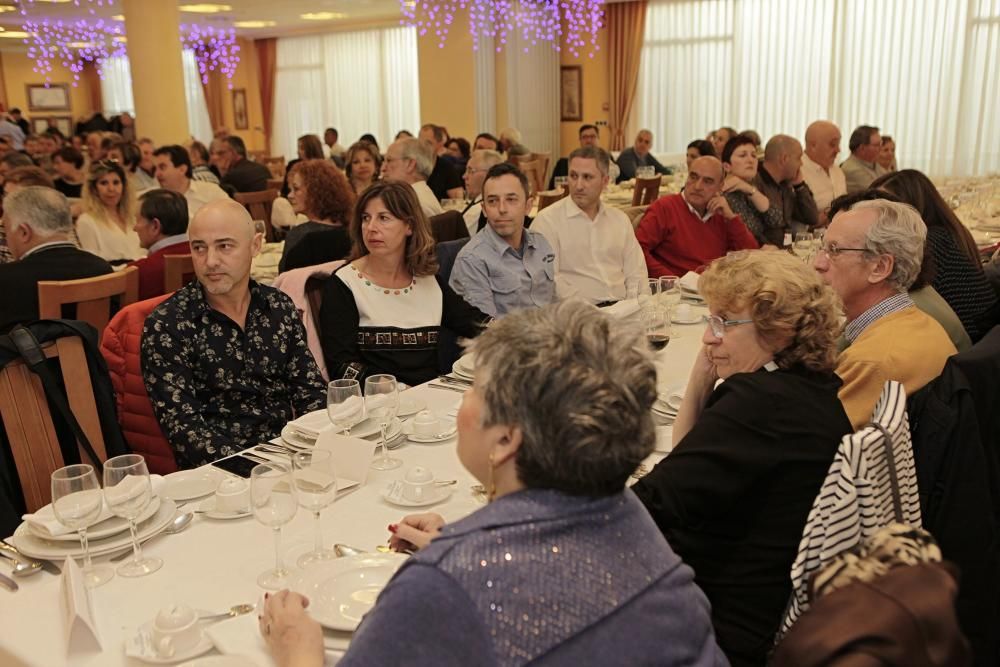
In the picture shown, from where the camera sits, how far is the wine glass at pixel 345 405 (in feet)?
6.89

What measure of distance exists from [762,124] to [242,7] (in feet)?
26.7

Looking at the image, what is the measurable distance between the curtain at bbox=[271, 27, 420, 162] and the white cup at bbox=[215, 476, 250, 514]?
14606 millimetres

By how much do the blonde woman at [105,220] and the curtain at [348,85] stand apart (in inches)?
412

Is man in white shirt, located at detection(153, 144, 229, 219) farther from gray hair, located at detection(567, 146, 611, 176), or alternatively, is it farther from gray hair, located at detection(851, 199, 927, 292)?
gray hair, located at detection(851, 199, 927, 292)

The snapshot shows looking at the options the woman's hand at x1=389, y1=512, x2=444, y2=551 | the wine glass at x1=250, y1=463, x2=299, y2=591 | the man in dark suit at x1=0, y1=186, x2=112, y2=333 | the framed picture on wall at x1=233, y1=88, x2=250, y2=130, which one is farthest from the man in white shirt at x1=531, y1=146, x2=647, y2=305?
the framed picture on wall at x1=233, y1=88, x2=250, y2=130

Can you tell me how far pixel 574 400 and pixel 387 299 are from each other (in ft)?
7.19

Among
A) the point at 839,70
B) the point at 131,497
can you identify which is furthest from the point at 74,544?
the point at 839,70

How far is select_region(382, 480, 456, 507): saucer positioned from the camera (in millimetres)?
1885

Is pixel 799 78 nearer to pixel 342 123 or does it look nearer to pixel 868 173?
pixel 868 173

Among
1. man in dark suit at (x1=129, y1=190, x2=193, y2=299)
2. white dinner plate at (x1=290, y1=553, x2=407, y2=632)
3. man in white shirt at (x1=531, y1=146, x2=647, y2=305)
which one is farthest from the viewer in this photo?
man in white shirt at (x1=531, y1=146, x2=647, y2=305)

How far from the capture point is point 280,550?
1696 mm

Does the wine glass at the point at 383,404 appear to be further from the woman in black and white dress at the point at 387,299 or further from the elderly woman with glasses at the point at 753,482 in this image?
the woman in black and white dress at the point at 387,299

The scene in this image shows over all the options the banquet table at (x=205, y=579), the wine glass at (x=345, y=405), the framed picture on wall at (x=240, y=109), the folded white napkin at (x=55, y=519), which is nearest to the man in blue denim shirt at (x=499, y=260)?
the wine glass at (x=345, y=405)

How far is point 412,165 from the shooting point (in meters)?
6.10
